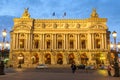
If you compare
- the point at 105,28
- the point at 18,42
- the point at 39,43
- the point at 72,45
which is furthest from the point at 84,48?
the point at 18,42

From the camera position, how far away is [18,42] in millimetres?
112812

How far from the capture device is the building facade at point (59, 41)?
109625 mm

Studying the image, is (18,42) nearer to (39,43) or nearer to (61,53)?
(39,43)

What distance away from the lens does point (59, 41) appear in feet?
381

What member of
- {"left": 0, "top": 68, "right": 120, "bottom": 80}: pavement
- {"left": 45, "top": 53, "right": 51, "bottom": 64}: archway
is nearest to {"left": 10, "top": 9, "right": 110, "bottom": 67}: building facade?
{"left": 45, "top": 53, "right": 51, "bottom": 64}: archway

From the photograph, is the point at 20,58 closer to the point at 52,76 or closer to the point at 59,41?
the point at 59,41

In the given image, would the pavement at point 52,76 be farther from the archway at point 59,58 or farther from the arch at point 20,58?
the archway at point 59,58

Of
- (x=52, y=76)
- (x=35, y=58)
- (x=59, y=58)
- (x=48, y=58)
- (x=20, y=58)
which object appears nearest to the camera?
(x=52, y=76)

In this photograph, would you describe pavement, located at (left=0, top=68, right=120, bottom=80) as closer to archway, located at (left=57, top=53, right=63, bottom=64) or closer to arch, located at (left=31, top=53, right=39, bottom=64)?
arch, located at (left=31, top=53, right=39, bottom=64)

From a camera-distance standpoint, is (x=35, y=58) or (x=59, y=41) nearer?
(x=35, y=58)

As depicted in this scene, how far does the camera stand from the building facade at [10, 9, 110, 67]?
110 meters

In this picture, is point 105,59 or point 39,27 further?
point 39,27

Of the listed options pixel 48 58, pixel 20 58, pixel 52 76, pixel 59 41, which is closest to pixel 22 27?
pixel 20 58

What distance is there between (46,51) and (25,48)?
933 cm
